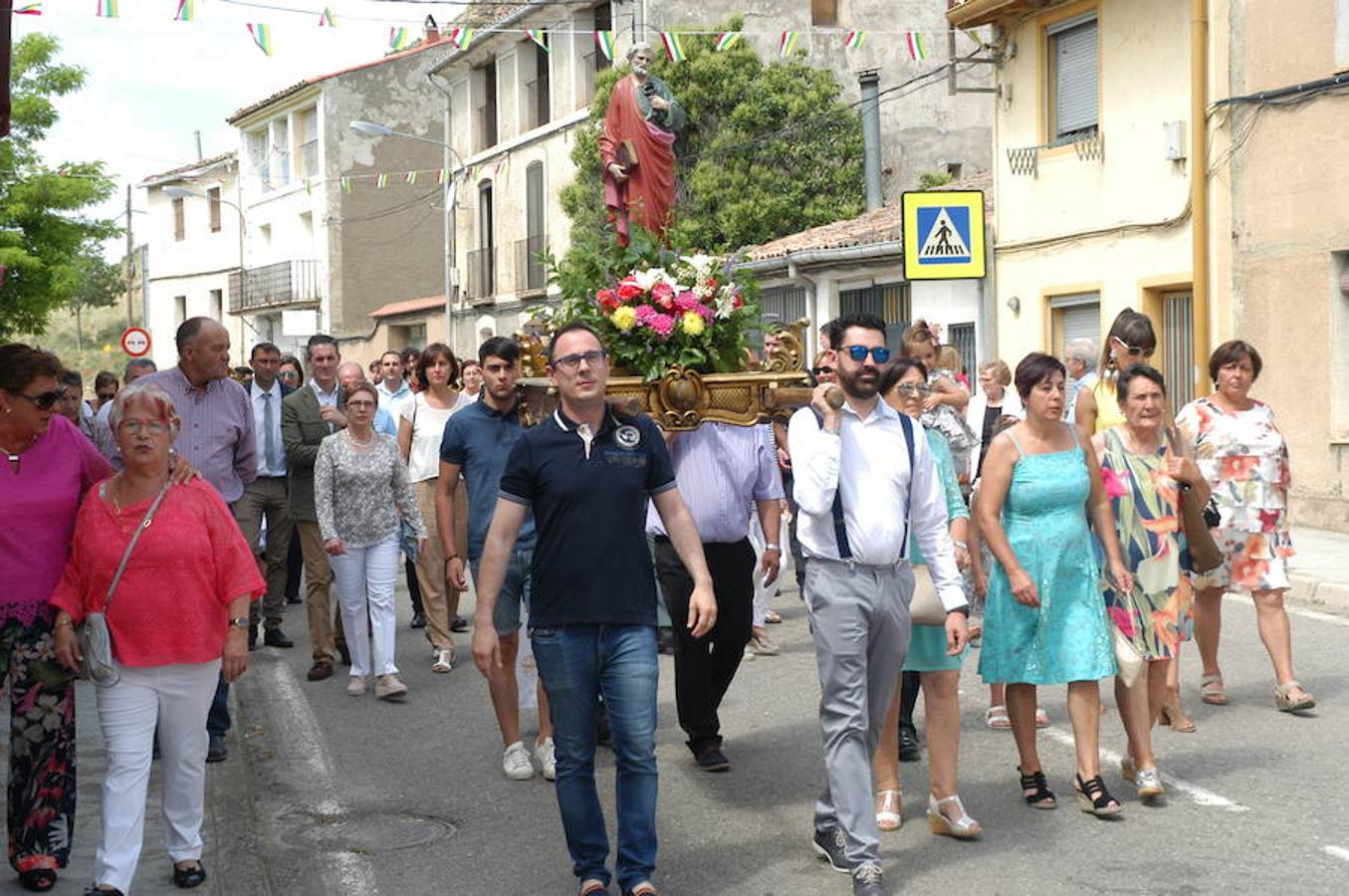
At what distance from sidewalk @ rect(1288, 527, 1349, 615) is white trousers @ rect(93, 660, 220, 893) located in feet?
29.5

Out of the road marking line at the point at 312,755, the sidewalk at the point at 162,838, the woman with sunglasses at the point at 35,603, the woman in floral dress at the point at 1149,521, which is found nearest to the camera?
the woman with sunglasses at the point at 35,603

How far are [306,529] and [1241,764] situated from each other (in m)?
6.34

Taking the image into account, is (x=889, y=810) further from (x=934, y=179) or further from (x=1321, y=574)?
(x=934, y=179)

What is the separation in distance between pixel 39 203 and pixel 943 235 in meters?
17.7

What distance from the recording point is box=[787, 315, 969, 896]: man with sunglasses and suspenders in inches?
223

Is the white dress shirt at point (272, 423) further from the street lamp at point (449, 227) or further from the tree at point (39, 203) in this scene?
the street lamp at point (449, 227)

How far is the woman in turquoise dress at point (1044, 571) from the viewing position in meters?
6.53

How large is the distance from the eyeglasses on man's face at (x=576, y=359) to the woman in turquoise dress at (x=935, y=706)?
46.9 inches

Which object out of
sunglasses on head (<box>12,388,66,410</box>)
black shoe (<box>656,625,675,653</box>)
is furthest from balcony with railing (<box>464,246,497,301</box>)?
sunglasses on head (<box>12,388,66,410</box>)

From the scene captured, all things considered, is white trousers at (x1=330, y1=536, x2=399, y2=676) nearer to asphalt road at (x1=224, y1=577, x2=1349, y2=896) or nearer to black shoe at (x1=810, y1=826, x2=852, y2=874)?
asphalt road at (x1=224, y1=577, x2=1349, y2=896)

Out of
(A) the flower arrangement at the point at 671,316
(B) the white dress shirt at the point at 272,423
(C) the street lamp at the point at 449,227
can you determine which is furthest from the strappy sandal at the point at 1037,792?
(C) the street lamp at the point at 449,227

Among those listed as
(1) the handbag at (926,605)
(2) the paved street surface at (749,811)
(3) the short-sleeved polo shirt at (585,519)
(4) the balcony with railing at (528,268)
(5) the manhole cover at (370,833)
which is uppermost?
(4) the balcony with railing at (528,268)

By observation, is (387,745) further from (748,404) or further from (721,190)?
Answer: (721,190)

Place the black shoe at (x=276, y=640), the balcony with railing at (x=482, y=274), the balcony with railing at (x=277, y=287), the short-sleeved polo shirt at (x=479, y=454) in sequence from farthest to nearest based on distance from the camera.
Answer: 1. the balcony with railing at (x=277, y=287)
2. the balcony with railing at (x=482, y=274)
3. the black shoe at (x=276, y=640)
4. the short-sleeved polo shirt at (x=479, y=454)
